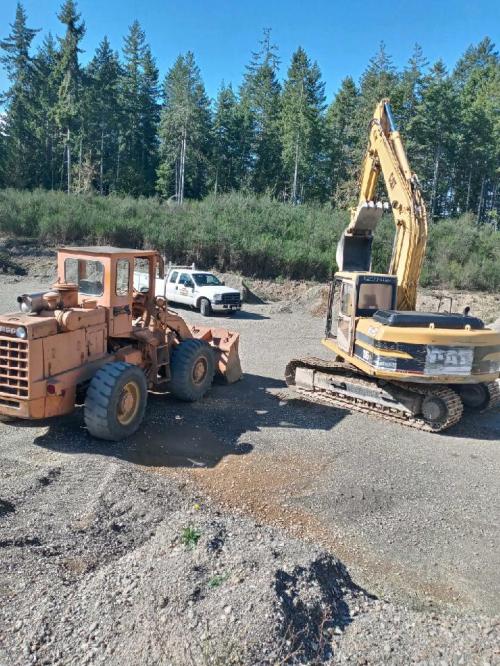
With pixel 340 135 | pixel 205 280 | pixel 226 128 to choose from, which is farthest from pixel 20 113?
pixel 205 280

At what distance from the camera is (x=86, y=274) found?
874 cm

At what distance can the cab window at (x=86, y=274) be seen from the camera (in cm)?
860

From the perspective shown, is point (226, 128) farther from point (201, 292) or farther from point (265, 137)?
point (201, 292)

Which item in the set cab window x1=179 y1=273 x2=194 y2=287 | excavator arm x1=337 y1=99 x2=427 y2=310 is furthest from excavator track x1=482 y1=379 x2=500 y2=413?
A: cab window x1=179 y1=273 x2=194 y2=287

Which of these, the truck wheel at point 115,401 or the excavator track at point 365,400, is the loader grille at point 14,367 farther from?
the excavator track at point 365,400

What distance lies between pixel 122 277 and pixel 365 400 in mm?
4893

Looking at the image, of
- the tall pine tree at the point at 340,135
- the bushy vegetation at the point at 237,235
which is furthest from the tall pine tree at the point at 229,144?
the bushy vegetation at the point at 237,235

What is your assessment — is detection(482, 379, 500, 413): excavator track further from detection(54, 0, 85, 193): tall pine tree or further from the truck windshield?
detection(54, 0, 85, 193): tall pine tree

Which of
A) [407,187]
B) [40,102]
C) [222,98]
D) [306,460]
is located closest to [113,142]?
[40,102]

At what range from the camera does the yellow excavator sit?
9.22 metres

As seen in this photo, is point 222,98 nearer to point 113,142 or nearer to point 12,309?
point 113,142

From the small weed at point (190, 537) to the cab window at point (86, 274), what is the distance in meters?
4.56

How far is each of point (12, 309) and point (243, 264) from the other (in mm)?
13038

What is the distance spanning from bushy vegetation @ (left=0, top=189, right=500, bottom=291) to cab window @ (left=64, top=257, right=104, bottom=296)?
2044cm
